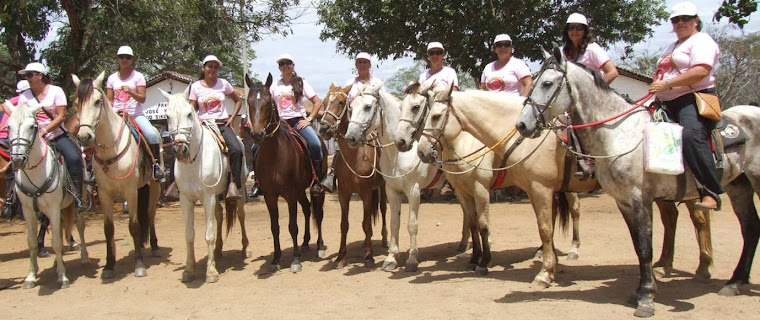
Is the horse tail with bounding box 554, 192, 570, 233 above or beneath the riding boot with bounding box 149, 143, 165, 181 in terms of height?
beneath

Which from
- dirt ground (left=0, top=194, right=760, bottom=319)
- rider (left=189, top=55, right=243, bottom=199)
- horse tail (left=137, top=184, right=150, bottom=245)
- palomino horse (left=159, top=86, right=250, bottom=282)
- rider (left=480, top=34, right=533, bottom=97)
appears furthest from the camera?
horse tail (left=137, top=184, right=150, bottom=245)

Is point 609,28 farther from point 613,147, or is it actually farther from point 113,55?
point 113,55

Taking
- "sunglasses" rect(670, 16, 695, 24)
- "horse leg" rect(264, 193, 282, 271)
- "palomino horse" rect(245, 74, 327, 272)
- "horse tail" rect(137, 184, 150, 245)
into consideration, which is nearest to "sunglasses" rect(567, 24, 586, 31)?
"sunglasses" rect(670, 16, 695, 24)

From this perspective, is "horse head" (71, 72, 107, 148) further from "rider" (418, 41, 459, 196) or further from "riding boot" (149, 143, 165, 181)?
"rider" (418, 41, 459, 196)

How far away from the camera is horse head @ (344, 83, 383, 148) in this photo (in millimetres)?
6656

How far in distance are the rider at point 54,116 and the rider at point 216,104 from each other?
170cm

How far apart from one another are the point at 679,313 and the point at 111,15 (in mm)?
12827

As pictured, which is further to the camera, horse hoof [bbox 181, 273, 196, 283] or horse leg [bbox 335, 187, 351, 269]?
horse leg [bbox 335, 187, 351, 269]

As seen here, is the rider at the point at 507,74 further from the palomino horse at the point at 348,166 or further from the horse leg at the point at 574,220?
the palomino horse at the point at 348,166

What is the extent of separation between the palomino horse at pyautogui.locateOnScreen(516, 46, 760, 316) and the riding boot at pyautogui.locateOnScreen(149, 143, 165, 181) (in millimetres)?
5340

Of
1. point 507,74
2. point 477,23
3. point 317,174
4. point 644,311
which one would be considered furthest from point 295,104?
point 477,23

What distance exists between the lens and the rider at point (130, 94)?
8.09 meters

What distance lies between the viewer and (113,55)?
15.5 m

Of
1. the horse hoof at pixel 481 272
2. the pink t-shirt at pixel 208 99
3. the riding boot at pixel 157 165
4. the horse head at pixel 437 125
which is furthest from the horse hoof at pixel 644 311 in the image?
the riding boot at pixel 157 165
